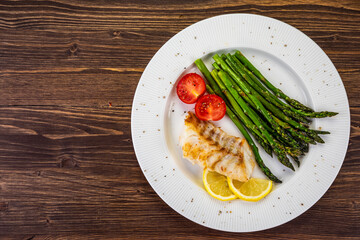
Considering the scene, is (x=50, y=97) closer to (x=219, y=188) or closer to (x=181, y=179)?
(x=181, y=179)

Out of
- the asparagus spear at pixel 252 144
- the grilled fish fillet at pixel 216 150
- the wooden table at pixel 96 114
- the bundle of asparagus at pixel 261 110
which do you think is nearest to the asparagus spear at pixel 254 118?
the bundle of asparagus at pixel 261 110

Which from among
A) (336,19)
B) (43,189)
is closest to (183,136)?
(43,189)

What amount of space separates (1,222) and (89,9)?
2.80 m

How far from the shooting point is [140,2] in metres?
3.07

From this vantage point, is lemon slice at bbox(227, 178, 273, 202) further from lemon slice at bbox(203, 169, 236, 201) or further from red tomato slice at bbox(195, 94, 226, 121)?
red tomato slice at bbox(195, 94, 226, 121)

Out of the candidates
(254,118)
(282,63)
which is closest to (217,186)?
(254,118)

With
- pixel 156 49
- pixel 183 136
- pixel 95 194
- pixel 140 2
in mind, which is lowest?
pixel 95 194

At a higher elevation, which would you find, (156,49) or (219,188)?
(156,49)

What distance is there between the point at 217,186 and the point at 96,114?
1.65 m

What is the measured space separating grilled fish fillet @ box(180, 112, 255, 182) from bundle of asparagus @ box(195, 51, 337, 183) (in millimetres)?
200

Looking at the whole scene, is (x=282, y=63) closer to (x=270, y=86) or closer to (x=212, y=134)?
→ (x=270, y=86)

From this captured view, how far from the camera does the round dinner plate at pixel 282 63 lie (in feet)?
9.40

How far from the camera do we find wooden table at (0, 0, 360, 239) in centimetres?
306

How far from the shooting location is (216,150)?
2.77 meters
